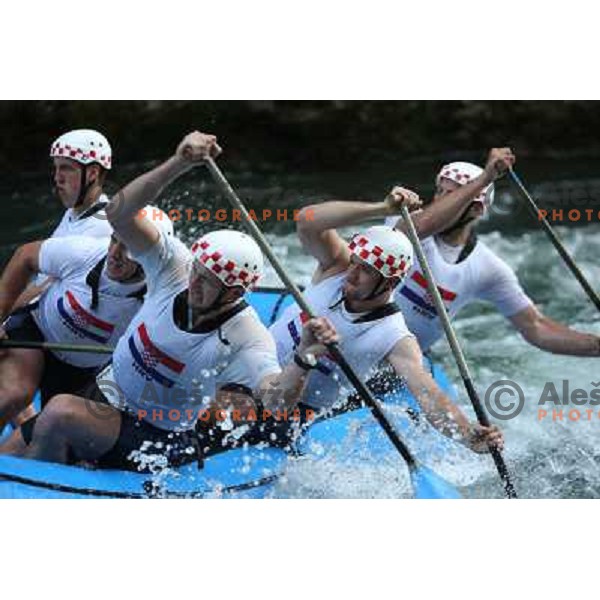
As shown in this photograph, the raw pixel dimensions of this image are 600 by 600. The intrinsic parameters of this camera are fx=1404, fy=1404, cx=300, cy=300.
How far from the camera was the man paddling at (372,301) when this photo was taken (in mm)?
2648

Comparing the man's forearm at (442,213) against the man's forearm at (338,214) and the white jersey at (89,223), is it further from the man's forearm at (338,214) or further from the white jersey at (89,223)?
the white jersey at (89,223)

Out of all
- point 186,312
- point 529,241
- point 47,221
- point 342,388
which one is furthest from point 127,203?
point 529,241

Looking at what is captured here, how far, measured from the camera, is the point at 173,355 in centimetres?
254

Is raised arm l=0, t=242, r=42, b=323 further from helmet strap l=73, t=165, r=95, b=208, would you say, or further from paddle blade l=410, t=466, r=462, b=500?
paddle blade l=410, t=466, r=462, b=500

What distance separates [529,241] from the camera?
5.19m

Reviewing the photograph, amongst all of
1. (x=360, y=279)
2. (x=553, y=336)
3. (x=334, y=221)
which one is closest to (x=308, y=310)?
(x=360, y=279)

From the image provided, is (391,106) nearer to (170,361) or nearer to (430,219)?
(430,219)

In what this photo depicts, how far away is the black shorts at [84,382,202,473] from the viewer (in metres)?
2.61

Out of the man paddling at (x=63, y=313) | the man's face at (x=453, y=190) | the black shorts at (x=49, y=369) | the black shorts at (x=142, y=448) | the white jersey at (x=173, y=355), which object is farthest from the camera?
the man's face at (x=453, y=190)

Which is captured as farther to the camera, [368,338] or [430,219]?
[430,219]

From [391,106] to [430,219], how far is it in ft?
3.53

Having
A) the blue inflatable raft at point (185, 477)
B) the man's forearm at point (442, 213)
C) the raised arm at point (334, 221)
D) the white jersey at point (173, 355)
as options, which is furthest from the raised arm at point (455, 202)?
the white jersey at point (173, 355)

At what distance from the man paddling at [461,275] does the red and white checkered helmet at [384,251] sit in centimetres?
36

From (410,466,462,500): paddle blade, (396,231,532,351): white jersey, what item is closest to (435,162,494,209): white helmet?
(396,231,532,351): white jersey
